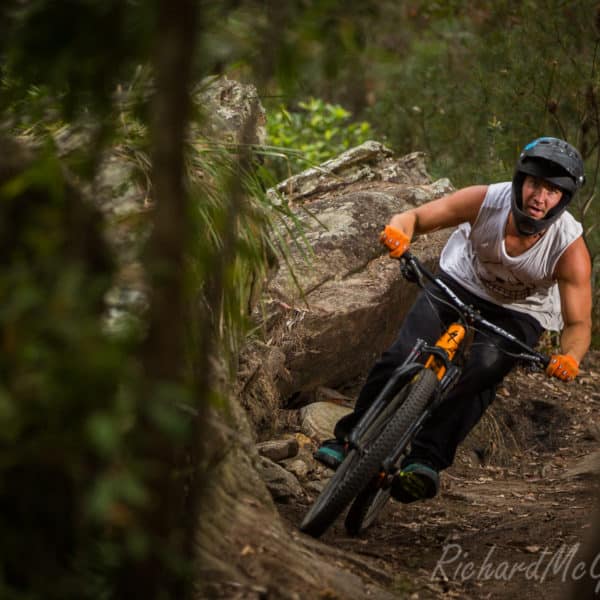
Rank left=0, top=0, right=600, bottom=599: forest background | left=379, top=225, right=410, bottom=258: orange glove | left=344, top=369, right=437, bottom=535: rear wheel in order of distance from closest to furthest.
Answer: left=0, top=0, right=600, bottom=599: forest background → left=344, top=369, right=437, bottom=535: rear wheel → left=379, top=225, right=410, bottom=258: orange glove

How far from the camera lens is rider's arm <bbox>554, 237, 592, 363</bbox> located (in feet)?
15.9

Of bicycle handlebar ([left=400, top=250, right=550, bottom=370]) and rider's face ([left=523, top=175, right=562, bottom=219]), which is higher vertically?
rider's face ([left=523, top=175, right=562, bottom=219])

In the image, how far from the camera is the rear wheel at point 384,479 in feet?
14.9

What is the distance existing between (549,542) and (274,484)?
Answer: 4.50 feet

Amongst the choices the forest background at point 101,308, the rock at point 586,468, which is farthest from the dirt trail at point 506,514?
the forest background at point 101,308

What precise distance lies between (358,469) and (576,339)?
1.23m

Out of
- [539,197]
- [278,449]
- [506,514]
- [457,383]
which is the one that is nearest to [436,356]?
[457,383]

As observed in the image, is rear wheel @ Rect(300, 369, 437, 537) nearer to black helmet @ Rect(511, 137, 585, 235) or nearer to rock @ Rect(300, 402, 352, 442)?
black helmet @ Rect(511, 137, 585, 235)

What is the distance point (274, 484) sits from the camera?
16.9ft

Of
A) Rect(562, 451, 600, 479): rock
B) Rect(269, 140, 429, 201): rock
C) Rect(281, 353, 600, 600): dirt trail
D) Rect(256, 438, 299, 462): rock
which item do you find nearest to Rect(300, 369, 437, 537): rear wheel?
Rect(281, 353, 600, 600): dirt trail

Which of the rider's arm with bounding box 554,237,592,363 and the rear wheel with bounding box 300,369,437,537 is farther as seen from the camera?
the rider's arm with bounding box 554,237,592,363

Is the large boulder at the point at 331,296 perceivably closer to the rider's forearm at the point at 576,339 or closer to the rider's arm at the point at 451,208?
the rider's arm at the point at 451,208

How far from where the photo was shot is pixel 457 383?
16.4ft

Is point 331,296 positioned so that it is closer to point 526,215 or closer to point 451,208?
point 451,208
